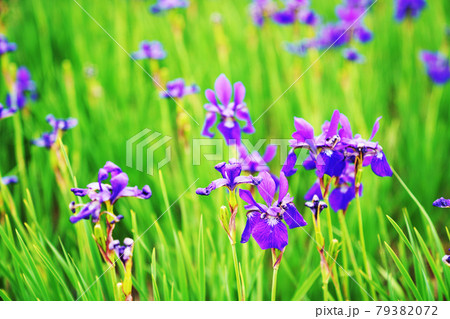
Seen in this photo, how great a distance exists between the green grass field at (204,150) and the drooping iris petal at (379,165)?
0.12m

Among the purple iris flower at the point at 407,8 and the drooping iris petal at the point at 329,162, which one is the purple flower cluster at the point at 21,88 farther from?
the purple iris flower at the point at 407,8

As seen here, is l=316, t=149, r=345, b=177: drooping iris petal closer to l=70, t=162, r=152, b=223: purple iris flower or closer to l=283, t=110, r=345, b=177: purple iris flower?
l=283, t=110, r=345, b=177: purple iris flower

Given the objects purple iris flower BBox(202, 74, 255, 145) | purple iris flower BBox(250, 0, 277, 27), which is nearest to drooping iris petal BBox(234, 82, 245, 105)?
purple iris flower BBox(202, 74, 255, 145)

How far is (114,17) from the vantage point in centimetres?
289

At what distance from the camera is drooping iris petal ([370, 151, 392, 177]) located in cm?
99

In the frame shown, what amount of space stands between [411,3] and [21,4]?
2979mm

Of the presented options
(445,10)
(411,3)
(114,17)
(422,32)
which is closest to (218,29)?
(114,17)

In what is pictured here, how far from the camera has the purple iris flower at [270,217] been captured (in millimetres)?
936

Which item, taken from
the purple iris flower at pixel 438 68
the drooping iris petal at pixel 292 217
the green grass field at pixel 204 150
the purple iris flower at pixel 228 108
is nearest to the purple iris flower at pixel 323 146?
the drooping iris petal at pixel 292 217

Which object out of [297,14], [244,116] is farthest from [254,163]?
[297,14]

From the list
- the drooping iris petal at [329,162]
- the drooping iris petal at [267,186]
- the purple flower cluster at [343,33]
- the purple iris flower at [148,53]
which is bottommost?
the drooping iris petal at [267,186]

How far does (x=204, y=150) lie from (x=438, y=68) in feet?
4.77

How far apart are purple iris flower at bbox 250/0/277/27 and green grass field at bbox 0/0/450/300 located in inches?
6.4
